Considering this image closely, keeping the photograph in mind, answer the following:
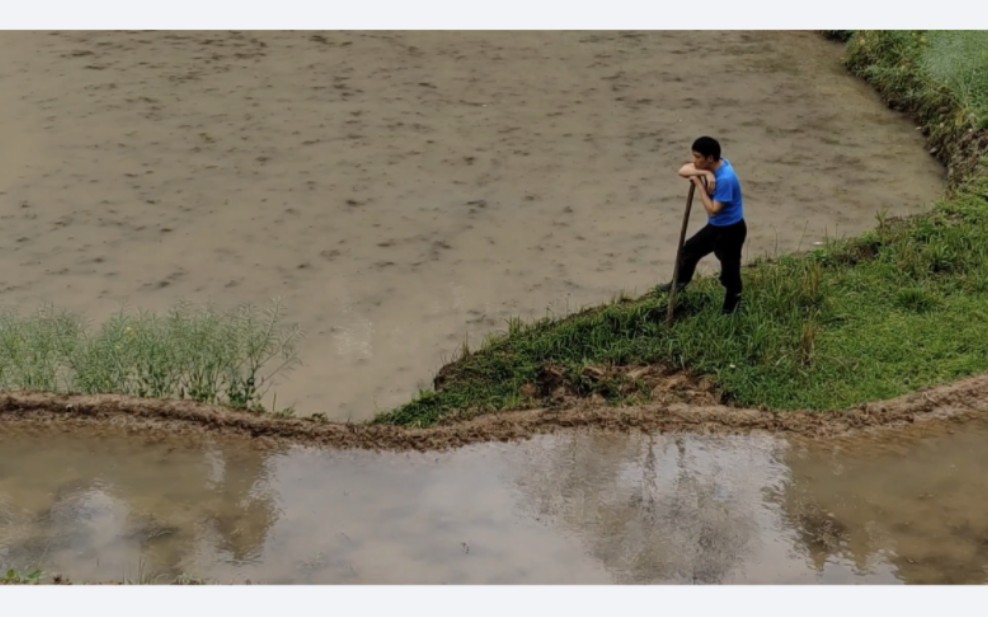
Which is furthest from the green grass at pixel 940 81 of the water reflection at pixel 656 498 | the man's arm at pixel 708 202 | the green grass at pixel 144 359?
the green grass at pixel 144 359

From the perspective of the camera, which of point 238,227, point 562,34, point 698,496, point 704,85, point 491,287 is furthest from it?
point 562,34

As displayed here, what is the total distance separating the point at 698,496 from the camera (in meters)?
5.61

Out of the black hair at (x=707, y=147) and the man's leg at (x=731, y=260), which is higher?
the black hair at (x=707, y=147)

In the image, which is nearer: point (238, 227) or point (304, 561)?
point (304, 561)

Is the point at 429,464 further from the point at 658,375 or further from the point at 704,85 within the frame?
the point at 704,85

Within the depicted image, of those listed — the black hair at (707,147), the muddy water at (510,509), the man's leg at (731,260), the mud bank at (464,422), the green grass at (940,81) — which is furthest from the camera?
the green grass at (940,81)

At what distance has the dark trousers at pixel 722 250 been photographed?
6.65m

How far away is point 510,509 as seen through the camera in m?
5.52

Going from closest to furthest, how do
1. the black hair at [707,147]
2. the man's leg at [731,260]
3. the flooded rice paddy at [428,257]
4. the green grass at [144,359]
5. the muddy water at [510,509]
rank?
the muddy water at [510,509] → the flooded rice paddy at [428,257] → the green grass at [144,359] → the black hair at [707,147] → the man's leg at [731,260]

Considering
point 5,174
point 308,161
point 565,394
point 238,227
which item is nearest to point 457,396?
point 565,394

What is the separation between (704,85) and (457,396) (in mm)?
5094

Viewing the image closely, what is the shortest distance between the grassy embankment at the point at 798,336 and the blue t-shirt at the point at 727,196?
57 centimetres

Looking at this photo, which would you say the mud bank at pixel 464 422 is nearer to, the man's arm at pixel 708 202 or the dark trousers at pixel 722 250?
Answer: the dark trousers at pixel 722 250

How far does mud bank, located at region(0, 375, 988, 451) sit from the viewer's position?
19.9 feet
